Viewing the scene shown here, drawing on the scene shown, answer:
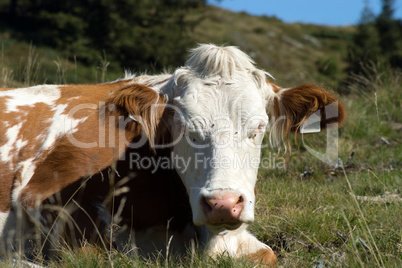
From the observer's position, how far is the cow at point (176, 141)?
3.50 meters

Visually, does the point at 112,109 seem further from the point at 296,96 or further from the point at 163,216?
the point at 296,96

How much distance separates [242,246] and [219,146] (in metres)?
1.06

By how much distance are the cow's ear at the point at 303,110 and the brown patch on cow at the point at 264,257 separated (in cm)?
104

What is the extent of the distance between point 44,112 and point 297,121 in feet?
7.83

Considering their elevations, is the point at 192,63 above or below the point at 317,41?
below

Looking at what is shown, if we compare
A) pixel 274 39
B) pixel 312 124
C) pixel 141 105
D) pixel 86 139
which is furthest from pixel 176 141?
pixel 274 39

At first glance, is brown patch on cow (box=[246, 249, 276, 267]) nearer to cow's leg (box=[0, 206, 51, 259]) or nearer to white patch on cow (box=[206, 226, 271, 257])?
white patch on cow (box=[206, 226, 271, 257])

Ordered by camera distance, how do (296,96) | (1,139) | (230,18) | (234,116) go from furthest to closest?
1. (230,18)
2. (1,139)
3. (296,96)
4. (234,116)

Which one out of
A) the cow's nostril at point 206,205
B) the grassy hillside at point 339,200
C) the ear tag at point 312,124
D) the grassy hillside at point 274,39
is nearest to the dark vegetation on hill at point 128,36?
the grassy hillside at point 274,39

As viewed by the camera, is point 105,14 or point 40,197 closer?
point 40,197

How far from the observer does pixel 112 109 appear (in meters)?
3.98

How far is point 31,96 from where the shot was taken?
4.84m

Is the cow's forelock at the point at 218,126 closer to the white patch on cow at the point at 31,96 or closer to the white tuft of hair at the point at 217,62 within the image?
the white tuft of hair at the point at 217,62

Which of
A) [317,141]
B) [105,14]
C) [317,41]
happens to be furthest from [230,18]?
[317,141]
